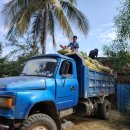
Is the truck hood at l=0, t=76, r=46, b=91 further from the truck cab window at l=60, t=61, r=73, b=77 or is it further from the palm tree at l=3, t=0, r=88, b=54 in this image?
the palm tree at l=3, t=0, r=88, b=54

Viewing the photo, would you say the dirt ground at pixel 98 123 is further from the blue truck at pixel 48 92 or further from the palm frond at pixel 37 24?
the palm frond at pixel 37 24

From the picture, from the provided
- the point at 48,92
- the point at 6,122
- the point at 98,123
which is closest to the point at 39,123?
the point at 6,122

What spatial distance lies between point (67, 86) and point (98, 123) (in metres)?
2.98

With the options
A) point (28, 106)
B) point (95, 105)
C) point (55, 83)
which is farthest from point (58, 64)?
point (95, 105)

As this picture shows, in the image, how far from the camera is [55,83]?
8.01 meters

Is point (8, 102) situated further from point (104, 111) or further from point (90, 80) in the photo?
point (104, 111)

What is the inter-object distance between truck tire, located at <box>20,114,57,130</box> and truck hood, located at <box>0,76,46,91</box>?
2.39 feet

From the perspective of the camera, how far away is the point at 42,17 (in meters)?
16.4

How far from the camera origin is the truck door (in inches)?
324

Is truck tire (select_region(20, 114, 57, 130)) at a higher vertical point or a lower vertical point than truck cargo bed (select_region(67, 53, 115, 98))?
lower

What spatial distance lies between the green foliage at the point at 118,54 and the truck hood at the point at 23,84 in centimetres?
754

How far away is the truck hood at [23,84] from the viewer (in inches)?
272

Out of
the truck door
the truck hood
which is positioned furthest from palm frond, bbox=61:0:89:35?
the truck hood

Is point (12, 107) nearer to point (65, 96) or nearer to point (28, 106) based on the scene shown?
point (28, 106)
